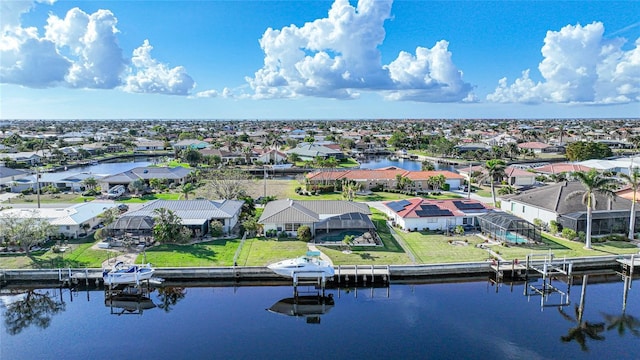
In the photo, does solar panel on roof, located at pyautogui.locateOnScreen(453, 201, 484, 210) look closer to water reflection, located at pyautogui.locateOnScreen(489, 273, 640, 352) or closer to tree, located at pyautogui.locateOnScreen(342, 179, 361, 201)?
water reflection, located at pyautogui.locateOnScreen(489, 273, 640, 352)

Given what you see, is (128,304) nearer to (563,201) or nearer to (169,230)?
(169,230)

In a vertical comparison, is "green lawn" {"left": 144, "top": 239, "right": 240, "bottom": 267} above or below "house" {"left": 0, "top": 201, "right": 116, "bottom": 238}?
below

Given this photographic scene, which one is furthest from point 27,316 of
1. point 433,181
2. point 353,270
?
point 433,181

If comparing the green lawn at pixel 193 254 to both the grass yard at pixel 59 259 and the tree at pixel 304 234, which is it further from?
the tree at pixel 304 234

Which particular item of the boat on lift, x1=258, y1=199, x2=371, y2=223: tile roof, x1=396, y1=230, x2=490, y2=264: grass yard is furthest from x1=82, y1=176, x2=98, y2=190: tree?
x1=396, y1=230, x2=490, y2=264: grass yard

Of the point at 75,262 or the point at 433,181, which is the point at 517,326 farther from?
the point at 433,181
